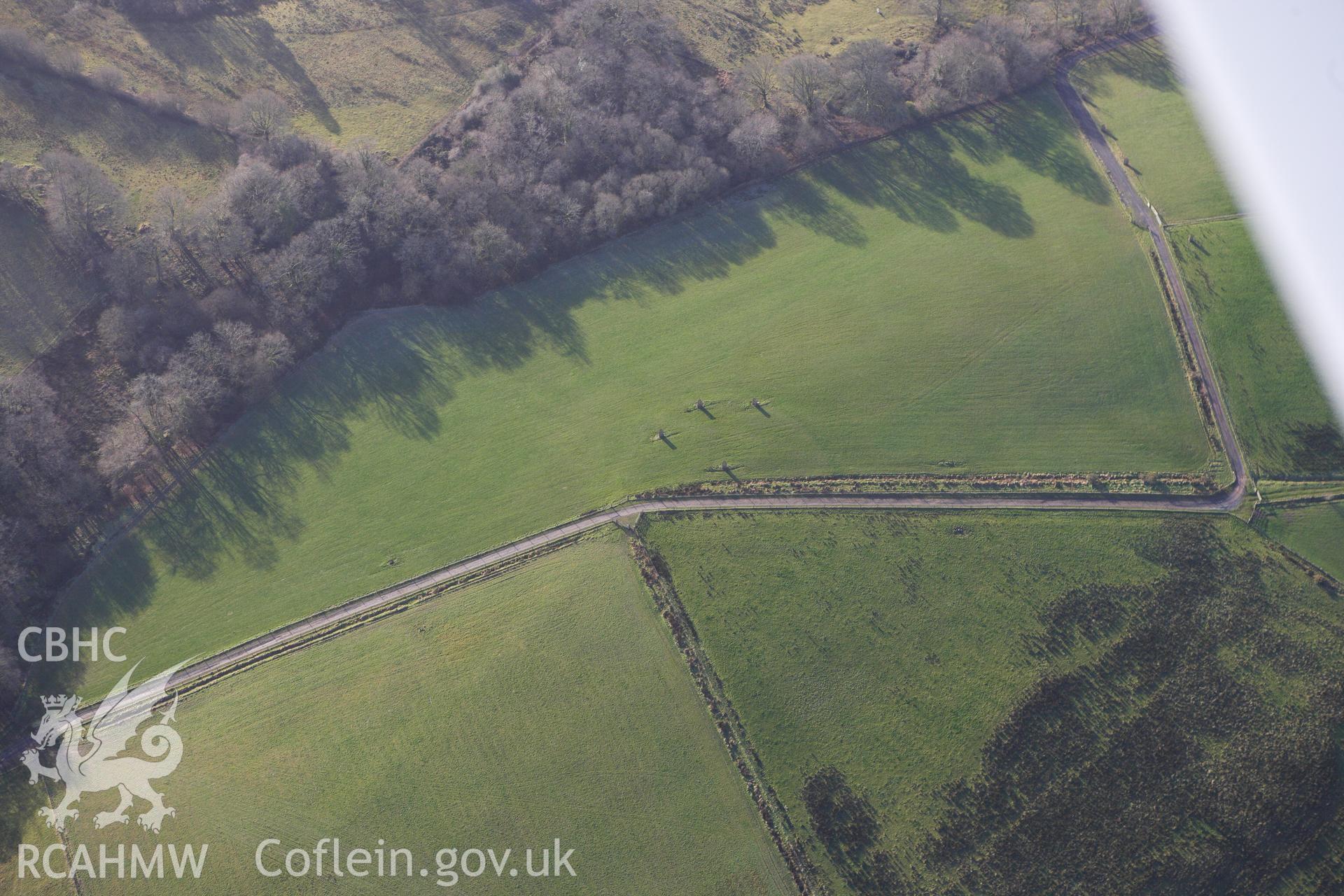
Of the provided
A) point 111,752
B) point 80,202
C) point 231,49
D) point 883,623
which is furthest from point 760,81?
point 111,752

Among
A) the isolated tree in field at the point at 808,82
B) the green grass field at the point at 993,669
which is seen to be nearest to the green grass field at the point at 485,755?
the green grass field at the point at 993,669

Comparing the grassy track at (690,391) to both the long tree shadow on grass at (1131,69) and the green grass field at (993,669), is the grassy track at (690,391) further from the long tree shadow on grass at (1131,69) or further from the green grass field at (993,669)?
the long tree shadow on grass at (1131,69)

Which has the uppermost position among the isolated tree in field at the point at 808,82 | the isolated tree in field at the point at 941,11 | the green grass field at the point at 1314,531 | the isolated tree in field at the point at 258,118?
the isolated tree in field at the point at 258,118

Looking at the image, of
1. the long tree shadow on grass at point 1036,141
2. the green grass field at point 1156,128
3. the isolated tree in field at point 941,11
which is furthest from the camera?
the isolated tree in field at point 941,11

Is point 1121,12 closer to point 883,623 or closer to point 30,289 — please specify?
point 883,623

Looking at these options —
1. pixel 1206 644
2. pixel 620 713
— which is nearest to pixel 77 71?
pixel 620 713

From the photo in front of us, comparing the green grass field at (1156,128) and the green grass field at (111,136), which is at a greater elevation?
the green grass field at (111,136)

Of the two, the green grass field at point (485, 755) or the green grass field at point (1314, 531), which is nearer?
the green grass field at point (485, 755)

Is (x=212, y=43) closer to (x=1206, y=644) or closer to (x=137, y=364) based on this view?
(x=137, y=364)

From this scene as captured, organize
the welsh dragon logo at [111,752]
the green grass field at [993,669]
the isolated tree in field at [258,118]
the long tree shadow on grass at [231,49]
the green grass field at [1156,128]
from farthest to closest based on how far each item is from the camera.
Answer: the long tree shadow on grass at [231,49], the isolated tree in field at [258,118], the green grass field at [1156,128], the welsh dragon logo at [111,752], the green grass field at [993,669]
